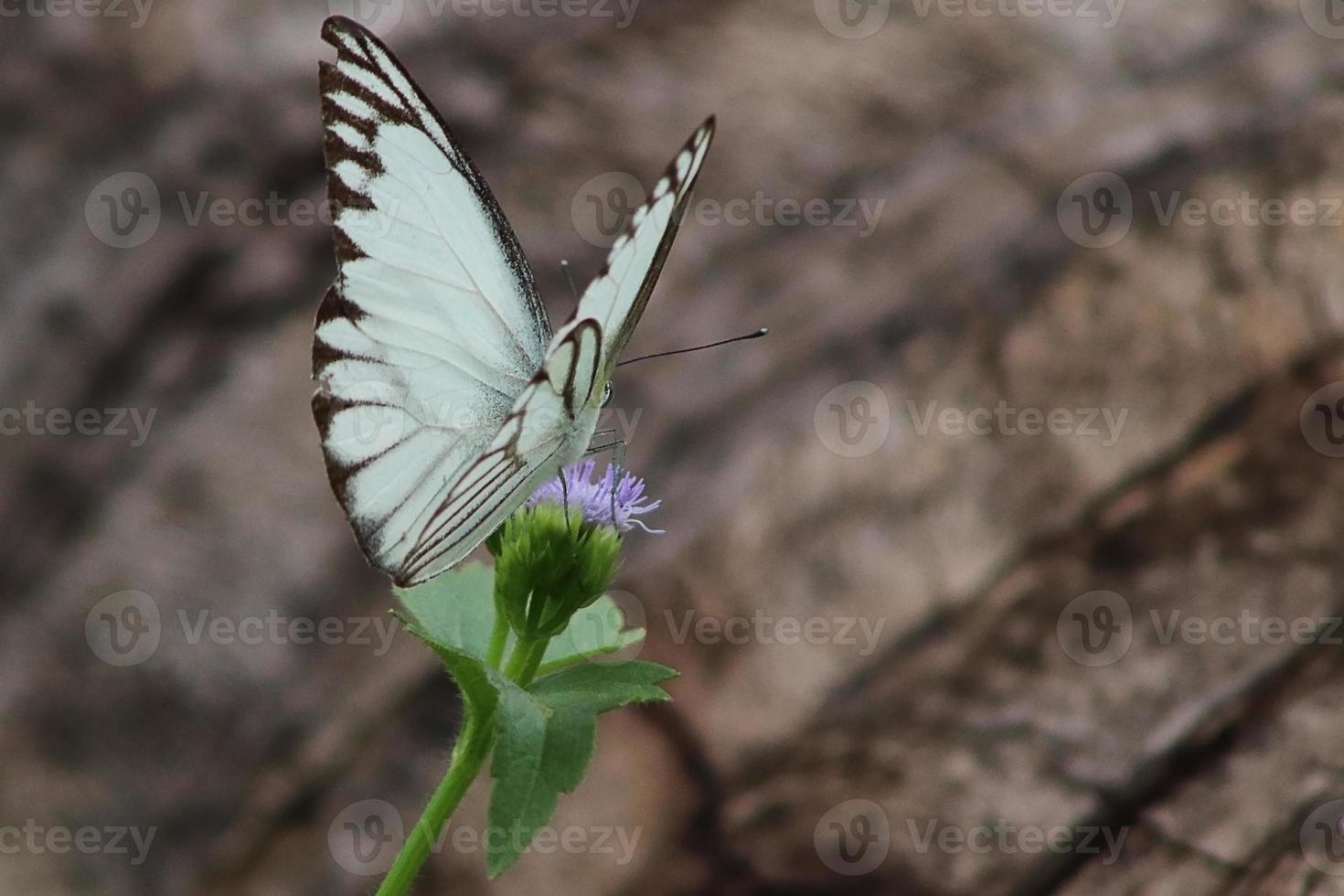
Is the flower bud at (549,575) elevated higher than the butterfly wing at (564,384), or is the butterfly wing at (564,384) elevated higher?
the butterfly wing at (564,384)

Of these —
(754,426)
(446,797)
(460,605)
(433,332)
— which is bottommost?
(754,426)

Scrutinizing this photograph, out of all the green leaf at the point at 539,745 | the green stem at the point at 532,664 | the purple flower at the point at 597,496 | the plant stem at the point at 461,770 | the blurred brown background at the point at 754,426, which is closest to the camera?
the green leaf at the point at 539,745

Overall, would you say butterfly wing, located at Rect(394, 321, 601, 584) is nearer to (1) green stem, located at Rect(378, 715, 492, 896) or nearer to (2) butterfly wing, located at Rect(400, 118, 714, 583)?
(2) butterfly wing, located at Rect(400, 118, 714, 583)

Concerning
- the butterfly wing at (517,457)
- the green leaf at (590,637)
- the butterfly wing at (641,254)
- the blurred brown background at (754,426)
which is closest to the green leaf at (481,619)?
the green leaf at (590,637)

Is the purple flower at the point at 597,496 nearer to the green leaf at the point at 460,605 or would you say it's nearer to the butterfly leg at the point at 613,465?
the butterfly leg at the point at 613,465

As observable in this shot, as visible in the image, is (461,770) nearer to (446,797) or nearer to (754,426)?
(446,797)

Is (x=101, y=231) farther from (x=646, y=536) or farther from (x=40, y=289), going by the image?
(x=646, y=536)

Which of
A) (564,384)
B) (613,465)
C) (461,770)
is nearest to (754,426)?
(613,465)

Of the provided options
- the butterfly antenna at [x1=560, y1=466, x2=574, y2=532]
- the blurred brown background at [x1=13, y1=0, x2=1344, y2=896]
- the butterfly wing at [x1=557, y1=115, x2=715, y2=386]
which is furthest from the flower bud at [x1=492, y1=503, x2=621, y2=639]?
the blurred brown background at [x1=13, y1=0, x2=1344, y2=896]
